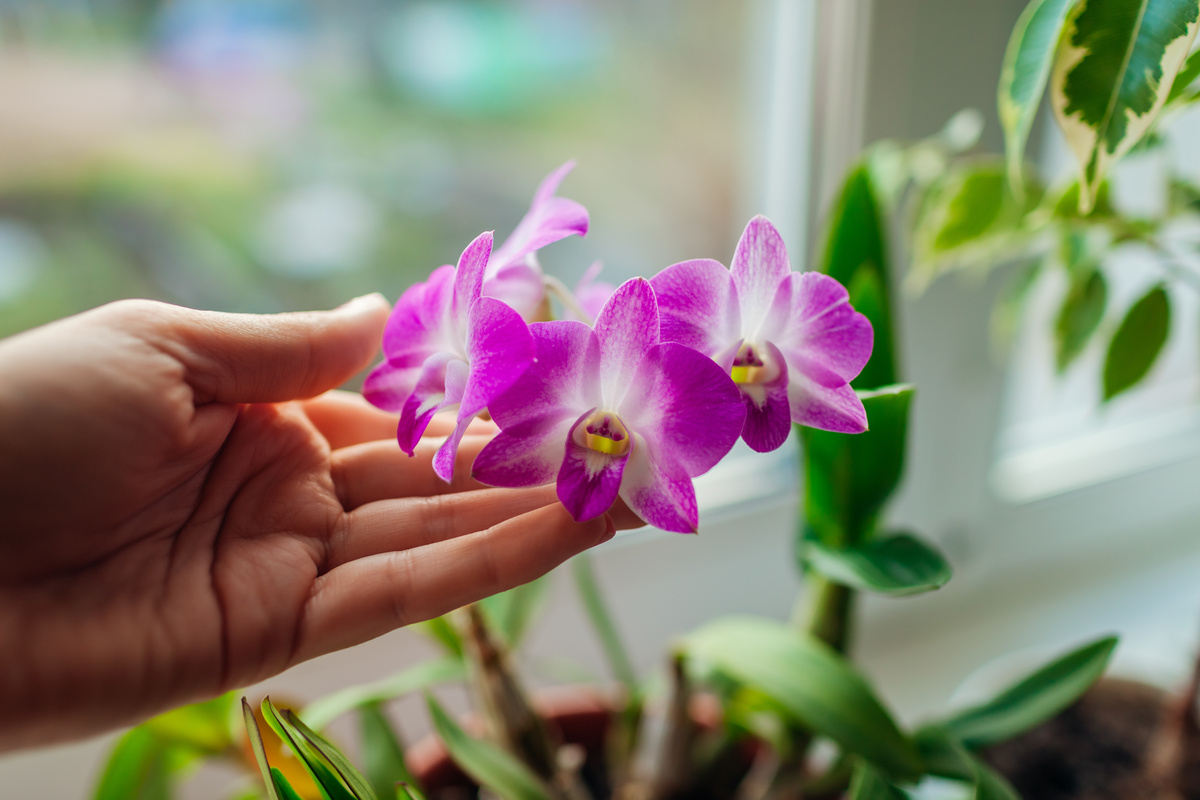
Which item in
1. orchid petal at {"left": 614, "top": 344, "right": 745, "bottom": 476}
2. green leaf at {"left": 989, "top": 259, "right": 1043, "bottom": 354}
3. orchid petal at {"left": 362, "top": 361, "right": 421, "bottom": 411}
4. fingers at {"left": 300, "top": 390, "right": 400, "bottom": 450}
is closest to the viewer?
orchid petal at {"left": 614, "top": 344, "right": 745, "bottom": 476}

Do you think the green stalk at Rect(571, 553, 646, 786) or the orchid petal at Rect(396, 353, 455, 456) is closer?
the orchid petal at Rect(396, 353, 455, 456)

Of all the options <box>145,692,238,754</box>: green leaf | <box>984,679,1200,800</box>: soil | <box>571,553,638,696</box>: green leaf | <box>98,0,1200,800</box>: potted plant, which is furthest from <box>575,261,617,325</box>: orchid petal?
<box>984,679,1200,800</box>: soil

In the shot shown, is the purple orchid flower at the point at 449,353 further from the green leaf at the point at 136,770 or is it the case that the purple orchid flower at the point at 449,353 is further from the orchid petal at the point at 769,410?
the green leaf at the point at 136,770

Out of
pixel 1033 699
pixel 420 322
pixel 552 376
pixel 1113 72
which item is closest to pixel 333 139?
pixel 420 322

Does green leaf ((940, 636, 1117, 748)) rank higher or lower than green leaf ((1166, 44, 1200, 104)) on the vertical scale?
lower

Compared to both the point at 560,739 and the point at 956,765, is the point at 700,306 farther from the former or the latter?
the point at 560,739

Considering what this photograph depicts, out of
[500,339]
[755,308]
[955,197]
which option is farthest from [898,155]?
[500,339]

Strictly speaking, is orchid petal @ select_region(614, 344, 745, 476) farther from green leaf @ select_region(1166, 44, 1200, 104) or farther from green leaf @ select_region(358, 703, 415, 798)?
green leaf @ select_region(358, 703, 415, 798)
